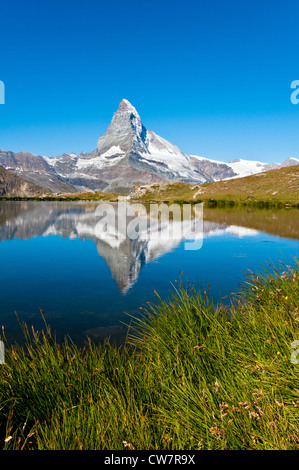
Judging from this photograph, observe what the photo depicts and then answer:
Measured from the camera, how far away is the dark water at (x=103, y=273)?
492 inches

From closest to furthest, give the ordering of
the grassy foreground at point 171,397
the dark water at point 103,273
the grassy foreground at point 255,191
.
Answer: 1. the grassy foreground at point 171,397
2. the dark water at point 103,273
3. the grassy foreground at point 255,191

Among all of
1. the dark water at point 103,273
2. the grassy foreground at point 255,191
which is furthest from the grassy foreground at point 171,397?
the grassy foreground at point 255,191

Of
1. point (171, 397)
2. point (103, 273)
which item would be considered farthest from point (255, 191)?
A: point (171, 397)

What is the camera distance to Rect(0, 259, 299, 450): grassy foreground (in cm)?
377

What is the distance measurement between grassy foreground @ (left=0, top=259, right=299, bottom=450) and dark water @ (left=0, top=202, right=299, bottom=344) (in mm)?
4013

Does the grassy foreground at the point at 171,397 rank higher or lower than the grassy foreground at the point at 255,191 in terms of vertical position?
lower

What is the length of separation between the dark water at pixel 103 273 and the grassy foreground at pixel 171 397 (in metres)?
4.01

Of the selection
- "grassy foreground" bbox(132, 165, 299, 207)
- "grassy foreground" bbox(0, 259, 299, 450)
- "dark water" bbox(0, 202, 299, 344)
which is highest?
"grassy foreground" bbox(132, 165, 299, 207)

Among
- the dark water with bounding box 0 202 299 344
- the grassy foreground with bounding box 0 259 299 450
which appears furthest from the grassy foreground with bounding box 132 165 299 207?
the grassy foreground with bounding box 0 259 299 450

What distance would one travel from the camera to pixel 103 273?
2066cm

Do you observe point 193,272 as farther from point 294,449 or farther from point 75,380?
point 294,449

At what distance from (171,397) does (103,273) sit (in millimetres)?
16215

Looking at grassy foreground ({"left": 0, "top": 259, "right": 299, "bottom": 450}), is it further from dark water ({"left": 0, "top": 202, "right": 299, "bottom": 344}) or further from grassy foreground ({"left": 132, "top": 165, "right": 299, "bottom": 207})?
grassy foreground ({"left": 132, "top": 165, "right": 299, "bottom": 207})

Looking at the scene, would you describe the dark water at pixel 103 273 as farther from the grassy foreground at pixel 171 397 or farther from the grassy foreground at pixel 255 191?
the grassy foreground at pixel 255 191
